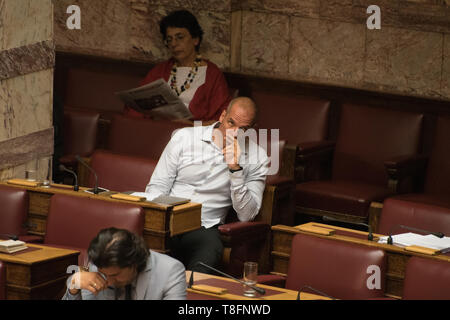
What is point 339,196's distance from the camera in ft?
20.4

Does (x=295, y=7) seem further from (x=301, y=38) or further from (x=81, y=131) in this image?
(x=81, y=131)

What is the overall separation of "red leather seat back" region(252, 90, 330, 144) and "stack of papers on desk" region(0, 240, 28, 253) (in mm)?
2919

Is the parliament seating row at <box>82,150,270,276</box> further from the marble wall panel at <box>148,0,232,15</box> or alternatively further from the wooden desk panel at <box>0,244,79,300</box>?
the marble wall panel at <box>148,0,232,15</box>

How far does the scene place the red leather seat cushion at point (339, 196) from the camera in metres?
6.16

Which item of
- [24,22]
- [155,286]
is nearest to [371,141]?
[24,22]

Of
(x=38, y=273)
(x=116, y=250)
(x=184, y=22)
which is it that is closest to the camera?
(x=116, y=250)

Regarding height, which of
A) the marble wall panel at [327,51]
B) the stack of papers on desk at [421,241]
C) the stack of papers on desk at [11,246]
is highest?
the marble wall panel at [327,51]

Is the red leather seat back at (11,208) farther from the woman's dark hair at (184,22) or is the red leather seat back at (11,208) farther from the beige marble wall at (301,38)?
the beige marble wall at (301,38)

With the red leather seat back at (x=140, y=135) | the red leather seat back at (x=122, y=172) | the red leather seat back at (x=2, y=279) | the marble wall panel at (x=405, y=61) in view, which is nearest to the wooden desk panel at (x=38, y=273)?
the red leather seat back at (x=2, y=279)

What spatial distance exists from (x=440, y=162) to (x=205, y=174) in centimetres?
186

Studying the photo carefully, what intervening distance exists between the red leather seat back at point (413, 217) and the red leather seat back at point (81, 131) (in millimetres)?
2709

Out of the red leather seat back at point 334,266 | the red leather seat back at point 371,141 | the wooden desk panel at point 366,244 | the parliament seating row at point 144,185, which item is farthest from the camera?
the red leather seat back at point 371,141

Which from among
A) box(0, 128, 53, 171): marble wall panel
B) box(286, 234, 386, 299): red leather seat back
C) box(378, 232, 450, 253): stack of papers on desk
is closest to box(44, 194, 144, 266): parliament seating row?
box(0, 128, 53, 171): marble wall panel
